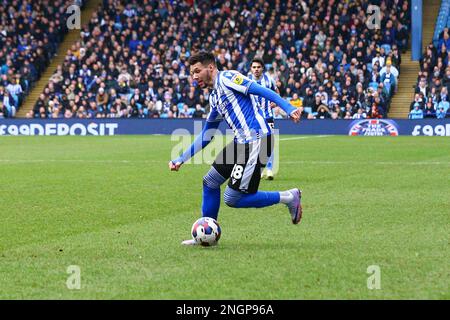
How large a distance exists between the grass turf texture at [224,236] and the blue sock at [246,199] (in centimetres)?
41

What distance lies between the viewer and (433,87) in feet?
114

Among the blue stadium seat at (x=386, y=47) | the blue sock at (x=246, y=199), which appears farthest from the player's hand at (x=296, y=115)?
the blue stadium seat at (x=386, y=47)

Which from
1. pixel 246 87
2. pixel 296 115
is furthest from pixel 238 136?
pixel 296 115

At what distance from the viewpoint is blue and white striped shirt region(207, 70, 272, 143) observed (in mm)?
9511

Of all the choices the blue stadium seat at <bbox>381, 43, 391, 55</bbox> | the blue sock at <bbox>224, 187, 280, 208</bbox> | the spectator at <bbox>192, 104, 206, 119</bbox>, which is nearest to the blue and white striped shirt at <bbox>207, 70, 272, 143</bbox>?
the blue sock at <bbox>224, 187, 280, 208</bbox>

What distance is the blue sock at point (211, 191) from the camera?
9.64 m

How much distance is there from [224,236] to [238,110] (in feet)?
4.98

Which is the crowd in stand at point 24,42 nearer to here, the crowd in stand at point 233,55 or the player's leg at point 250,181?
the crowd in stand at point 233,55

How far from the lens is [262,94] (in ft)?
30.5

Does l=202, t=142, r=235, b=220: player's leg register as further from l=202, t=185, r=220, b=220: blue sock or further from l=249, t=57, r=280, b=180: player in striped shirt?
l=249, t=57, r=280, b=180: player in striped shirt

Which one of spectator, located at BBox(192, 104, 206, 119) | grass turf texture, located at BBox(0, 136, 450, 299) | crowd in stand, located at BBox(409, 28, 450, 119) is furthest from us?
spectator, located at BBox(192, 104, 206, 119)

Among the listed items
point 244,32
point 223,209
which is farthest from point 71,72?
point 223,209

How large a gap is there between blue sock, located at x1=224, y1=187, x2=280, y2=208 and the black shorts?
77 mm
